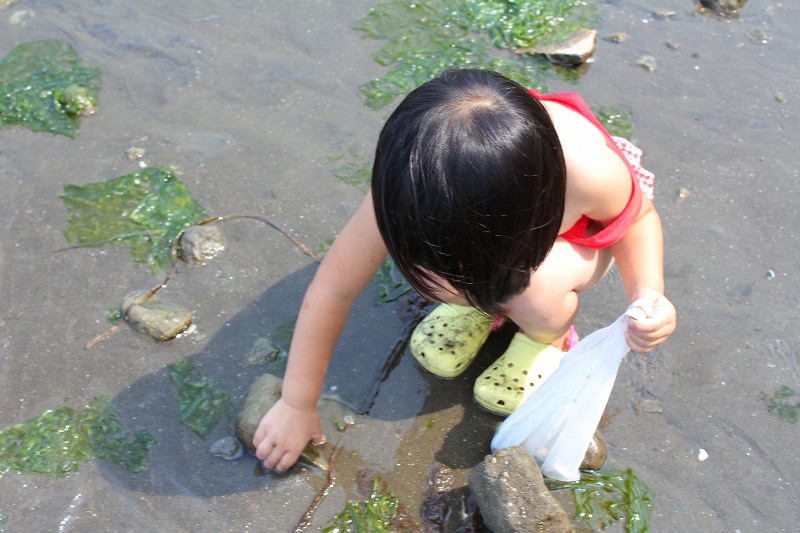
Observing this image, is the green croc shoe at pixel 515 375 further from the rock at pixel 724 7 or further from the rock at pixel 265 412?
the rock at pixel 724 7

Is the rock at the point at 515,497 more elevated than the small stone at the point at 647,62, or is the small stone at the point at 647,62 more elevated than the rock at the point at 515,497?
the small stone at the point at 647,62

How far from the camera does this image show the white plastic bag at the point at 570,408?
74.6 inches

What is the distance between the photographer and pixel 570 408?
6.56ft

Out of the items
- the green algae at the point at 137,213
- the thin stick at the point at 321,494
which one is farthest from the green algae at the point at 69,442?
the green algae at the point at 137,213

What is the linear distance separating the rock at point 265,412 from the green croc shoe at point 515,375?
0.38 metres

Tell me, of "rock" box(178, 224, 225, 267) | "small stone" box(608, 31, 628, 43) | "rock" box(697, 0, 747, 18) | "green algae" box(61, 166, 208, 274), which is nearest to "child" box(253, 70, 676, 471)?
"rock" box(178, 224, 225, 267)

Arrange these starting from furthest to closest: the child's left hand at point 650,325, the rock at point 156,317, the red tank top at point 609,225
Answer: the rock at point 156,317, the red tank top at point 609,225, the child's left hand at point 650,325

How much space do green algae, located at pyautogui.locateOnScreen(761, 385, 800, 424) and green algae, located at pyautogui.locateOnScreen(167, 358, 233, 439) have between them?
1486mm

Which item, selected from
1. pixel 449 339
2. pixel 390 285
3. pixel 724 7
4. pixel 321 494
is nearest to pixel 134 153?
pixel 390 285

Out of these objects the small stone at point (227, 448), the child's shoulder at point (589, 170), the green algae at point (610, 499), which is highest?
the child's shoulder at point (589, 170)

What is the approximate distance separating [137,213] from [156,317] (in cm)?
48

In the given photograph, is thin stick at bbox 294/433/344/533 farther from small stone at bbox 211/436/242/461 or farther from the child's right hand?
small stone at bbox 211/436/242/461

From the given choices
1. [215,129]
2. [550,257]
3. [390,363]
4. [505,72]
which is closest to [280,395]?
[390,363]

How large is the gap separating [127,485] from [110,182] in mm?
1158
